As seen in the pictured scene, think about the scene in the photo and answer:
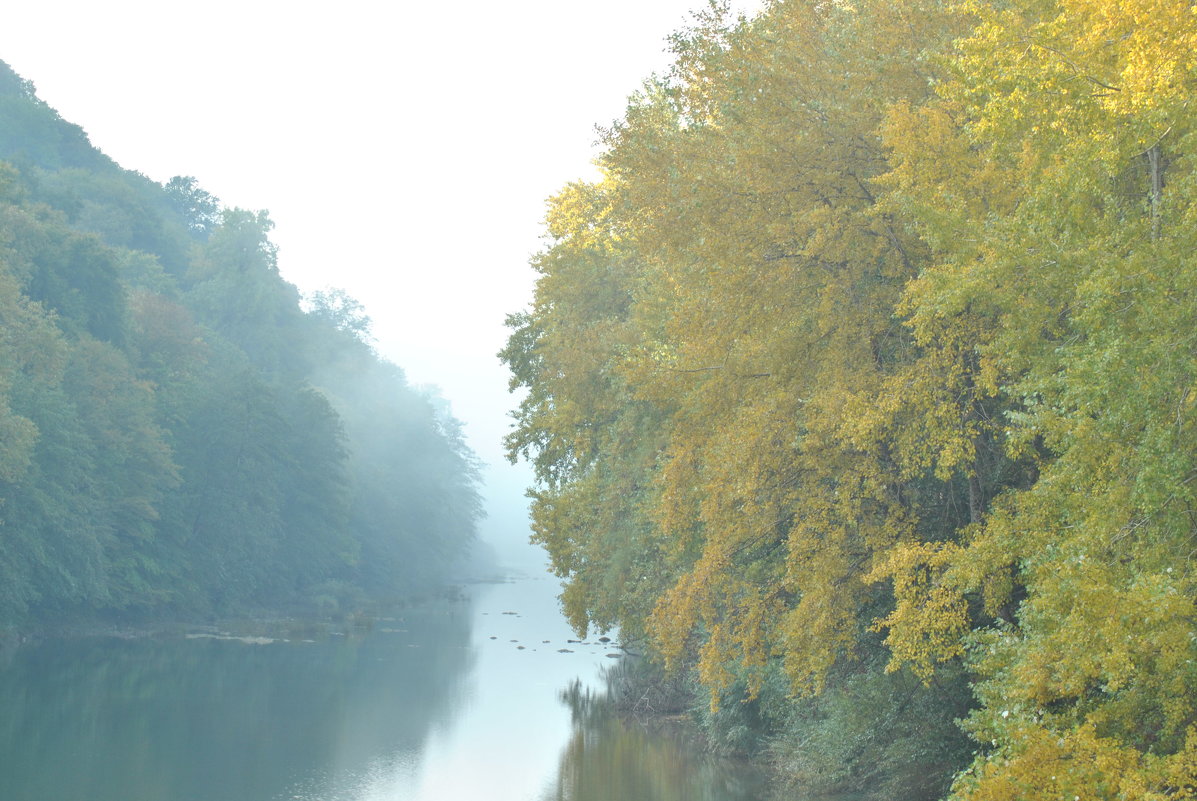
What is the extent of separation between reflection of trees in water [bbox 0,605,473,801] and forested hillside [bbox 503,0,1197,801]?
35.4 ft

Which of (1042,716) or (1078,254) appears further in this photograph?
(1078,254)

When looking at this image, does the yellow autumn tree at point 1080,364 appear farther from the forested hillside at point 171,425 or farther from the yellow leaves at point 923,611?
the forested hillside at point 171,425

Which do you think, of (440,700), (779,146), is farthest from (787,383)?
(440,700)

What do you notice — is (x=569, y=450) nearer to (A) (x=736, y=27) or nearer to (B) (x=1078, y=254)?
(A) (x=736, y=27)

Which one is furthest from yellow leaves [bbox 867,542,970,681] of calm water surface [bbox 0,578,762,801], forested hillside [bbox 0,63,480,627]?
forested hillside [bbox 0,63,480,627]

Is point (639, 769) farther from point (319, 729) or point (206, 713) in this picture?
point (206, 713)

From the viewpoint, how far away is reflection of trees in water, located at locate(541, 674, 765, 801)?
23062mm

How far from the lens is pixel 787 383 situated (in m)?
16.6

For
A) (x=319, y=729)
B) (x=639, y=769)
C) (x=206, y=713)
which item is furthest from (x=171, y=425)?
(x=639, y=769)

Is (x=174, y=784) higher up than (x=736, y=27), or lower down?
lower down

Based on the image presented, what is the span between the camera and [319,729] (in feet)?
99.8

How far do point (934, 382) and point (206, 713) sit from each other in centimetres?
2469

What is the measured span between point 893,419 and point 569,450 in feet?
63.5

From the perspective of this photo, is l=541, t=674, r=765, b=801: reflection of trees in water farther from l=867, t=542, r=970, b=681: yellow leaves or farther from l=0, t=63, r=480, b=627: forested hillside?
l=0, t=63, r=480, b=627: forested hillside
